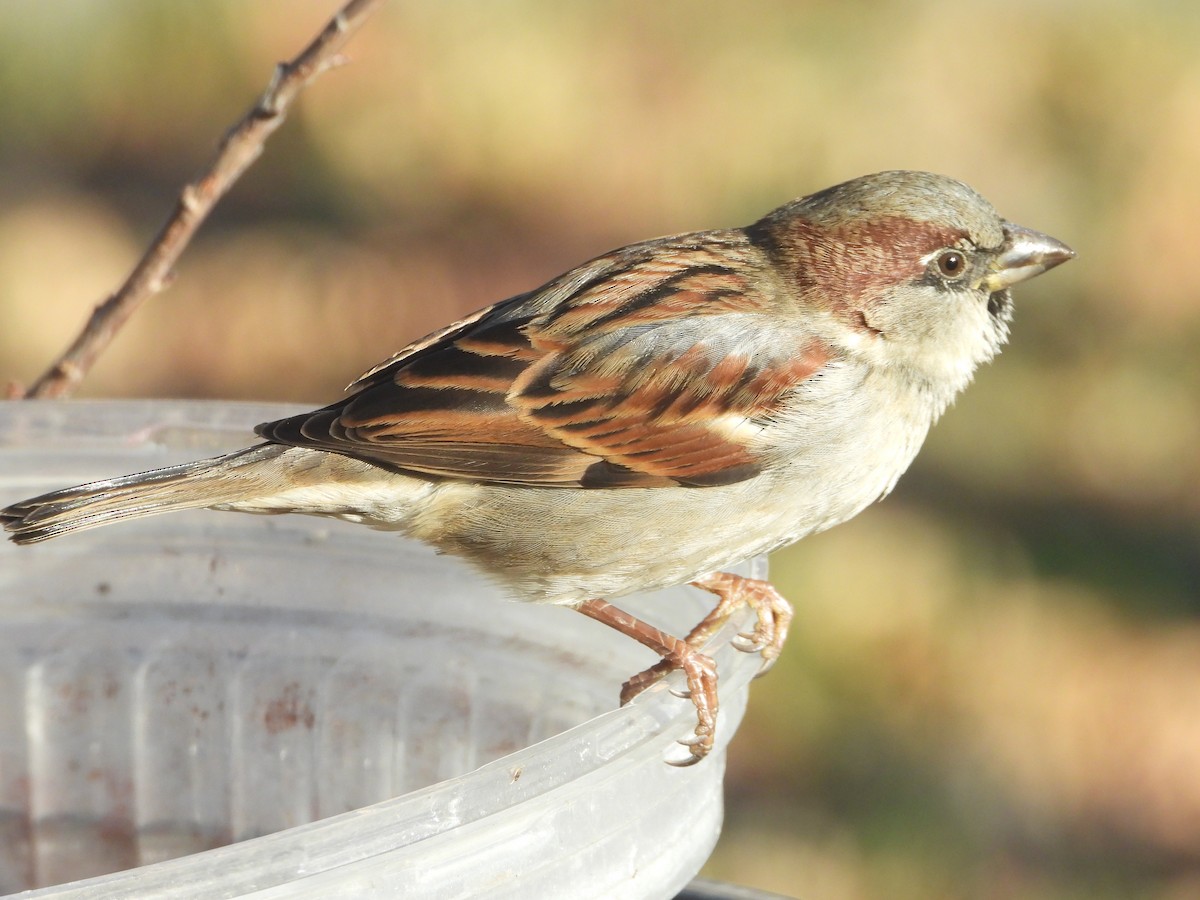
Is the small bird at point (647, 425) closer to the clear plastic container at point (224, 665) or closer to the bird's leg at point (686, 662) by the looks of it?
the bird's leg at point (686, 662)

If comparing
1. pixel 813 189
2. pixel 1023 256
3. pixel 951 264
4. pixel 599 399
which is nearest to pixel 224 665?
pixel 599 399

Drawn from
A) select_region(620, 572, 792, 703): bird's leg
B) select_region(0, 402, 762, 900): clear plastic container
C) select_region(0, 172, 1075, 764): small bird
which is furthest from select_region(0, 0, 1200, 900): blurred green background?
select_region(0, 172, 1075, 764): small bird

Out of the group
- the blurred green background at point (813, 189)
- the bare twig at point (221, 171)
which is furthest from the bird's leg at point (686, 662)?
the blurred green background at point (813, 189)

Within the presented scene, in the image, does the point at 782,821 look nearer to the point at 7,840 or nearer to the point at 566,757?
the point at 7,840

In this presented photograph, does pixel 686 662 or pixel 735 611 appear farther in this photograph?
pixel 735 611

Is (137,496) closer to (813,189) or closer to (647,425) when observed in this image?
(647,425)

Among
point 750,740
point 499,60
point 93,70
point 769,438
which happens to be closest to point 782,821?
point 750,740

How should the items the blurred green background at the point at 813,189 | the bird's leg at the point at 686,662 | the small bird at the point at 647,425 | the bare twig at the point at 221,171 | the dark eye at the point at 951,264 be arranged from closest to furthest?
the bird's leg at the point at 686,662 → the bare twig at the point at 221,171 → the small bird at the point at 647,425 → the dark eye at the point at 951,264 → the blurred green background at the point at 813,189
